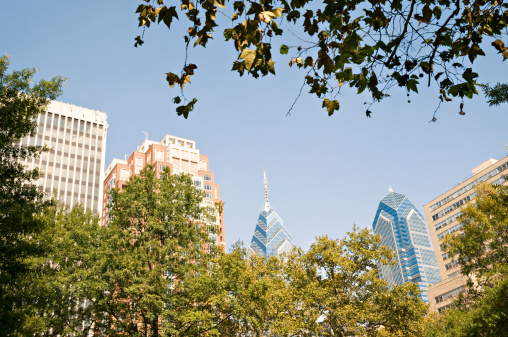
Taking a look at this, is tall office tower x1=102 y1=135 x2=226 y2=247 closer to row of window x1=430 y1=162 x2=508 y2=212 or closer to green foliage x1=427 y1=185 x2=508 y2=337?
row of window x1=430 y1=162 x2=508 y2=212

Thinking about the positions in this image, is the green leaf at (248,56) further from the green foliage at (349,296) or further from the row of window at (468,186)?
the row of window at (468,186)

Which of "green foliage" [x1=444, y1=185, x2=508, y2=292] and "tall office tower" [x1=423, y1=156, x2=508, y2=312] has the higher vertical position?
"tall office tower" [x1=423, y1=156, x2=508, y2=312]

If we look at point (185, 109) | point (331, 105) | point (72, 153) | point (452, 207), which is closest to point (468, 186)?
point (452, 207)

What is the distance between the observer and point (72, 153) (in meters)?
107

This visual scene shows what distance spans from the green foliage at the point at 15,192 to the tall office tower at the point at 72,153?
87.7m

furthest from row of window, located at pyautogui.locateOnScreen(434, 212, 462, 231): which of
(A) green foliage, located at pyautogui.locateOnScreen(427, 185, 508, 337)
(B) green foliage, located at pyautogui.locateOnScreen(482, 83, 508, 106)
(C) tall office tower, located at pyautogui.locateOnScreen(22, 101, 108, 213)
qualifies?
(B) green foliage, located at pyautogui.locateOnScreen(482, 83, 508, 106)

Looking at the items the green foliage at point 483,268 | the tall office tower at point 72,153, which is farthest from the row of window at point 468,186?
the tall office tower at point 72,153

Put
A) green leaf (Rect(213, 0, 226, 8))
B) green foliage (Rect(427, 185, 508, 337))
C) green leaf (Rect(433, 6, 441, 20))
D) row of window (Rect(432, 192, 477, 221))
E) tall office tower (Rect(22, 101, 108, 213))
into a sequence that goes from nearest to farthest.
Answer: green leaf (Rect(213, 0, 226, 8))
green leaf (Rect(433, 6, 441, 20))
green foliage (Rect(427, 185, 508, 337))
row of window (Rect(432, 192, 477, 221))
tall office tower (Rect(22, 101, 108, 213))

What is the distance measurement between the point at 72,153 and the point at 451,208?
274ft

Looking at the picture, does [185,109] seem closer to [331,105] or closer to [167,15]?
[167,15]

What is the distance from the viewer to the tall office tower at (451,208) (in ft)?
279

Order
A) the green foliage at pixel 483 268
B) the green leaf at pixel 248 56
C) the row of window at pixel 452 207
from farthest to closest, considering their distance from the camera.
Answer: the row of window at pixel 452 207 < the green foliage at pixel 483 268 < the green leaf at pixel 248 56

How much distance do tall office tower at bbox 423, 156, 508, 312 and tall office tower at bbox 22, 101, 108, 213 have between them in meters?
72.8

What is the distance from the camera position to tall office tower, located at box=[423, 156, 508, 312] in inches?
3346
